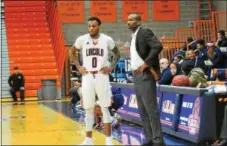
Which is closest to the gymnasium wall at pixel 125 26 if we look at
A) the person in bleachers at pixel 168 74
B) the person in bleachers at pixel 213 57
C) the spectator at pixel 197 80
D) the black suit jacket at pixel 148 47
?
the person in bleachers at pixel 213 57

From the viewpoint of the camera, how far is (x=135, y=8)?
85.7ft

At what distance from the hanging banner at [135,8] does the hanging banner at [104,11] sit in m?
0.54

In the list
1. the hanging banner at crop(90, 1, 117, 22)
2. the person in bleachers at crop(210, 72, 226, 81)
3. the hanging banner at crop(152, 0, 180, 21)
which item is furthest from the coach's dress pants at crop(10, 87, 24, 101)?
the person in bleachers at crop(210, 72, 226, 81)

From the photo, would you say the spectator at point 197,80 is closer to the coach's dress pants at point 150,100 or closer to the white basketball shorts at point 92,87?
the coach's dress pants at point 150,100

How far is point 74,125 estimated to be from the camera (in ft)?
37.5

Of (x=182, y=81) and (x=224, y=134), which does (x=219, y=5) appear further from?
(x=224, y=134)

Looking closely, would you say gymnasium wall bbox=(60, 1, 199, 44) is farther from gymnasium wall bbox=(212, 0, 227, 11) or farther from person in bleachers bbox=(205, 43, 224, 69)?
person in bleachers bbox=(205, 43, 224, 69)

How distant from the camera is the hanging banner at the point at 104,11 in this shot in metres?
26.0

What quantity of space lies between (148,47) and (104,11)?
18304 millimetres

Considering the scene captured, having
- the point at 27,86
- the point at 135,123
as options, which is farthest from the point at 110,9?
the point at 135,123

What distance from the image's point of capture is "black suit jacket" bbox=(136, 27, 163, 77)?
7.79m

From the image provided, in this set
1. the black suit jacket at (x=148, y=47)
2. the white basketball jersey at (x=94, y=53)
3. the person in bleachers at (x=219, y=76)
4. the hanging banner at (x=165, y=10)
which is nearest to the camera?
the black suit jacket at (x=148, y=47)

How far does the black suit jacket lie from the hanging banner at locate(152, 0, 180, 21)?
1860cm

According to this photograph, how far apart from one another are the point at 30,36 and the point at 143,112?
1871cm
